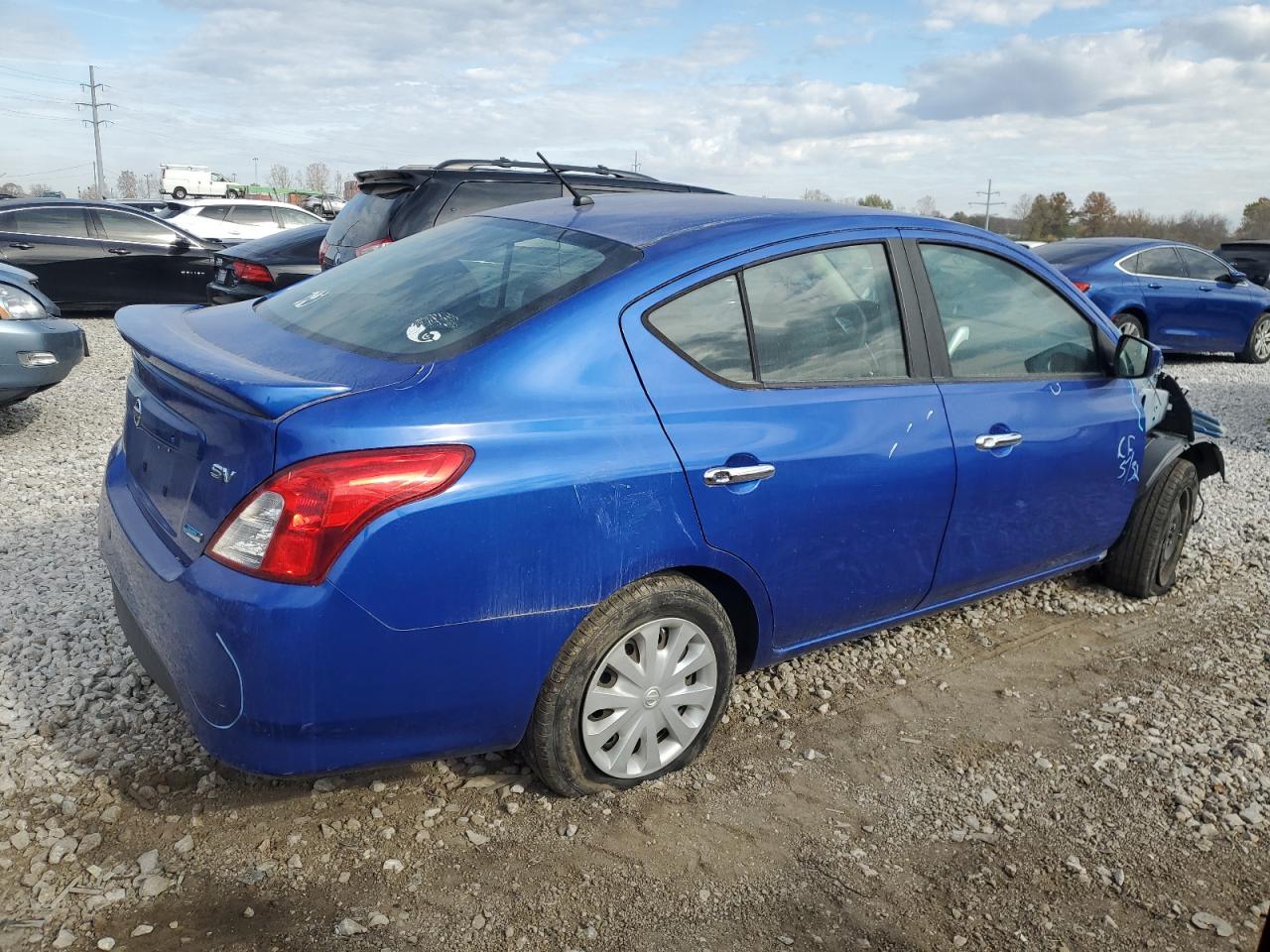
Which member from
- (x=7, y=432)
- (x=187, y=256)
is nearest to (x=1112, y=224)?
(x=187, y=256)

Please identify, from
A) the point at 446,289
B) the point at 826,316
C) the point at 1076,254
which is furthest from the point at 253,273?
the point at 1076,254

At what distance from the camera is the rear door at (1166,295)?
38.3 ft

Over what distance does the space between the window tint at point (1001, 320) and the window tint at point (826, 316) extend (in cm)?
26

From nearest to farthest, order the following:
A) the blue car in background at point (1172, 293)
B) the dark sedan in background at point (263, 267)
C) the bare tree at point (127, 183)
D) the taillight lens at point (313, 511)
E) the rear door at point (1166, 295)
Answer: the taillight lens at point (313, 511) < the dark sedan in background at point (263, 267) < the blue car in background at point (1172, 293) < the rear door at point (1166, 295) < the bare tree at point (127, 183)

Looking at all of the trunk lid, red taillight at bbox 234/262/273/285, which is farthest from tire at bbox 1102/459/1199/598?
red taillight at bbox 234/262/273/285

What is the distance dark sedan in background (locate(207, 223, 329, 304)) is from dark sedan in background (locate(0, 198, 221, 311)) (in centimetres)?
251

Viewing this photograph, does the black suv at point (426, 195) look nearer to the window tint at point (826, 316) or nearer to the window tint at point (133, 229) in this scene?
the window tint at point (826, 316)

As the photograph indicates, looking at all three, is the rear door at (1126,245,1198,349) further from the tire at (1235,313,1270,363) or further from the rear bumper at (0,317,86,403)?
the rear bumper at (0,317,86,403)

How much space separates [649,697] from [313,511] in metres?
1.12

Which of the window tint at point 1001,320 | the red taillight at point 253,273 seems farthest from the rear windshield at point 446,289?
the red taillight at point 253,273

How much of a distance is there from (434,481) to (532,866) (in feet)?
3.49

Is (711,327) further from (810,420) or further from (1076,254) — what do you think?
(1076,254)

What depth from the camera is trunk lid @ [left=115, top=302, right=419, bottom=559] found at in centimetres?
237

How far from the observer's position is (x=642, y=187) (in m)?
8.24
